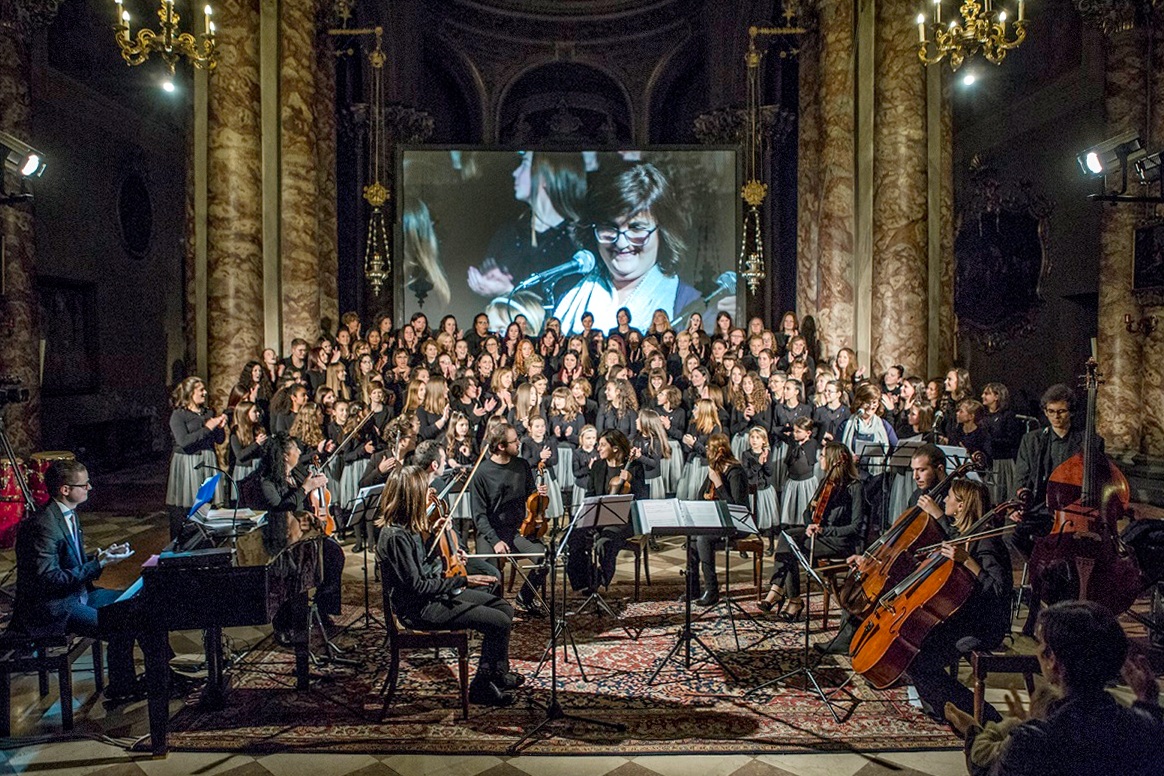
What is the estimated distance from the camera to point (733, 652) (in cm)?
673

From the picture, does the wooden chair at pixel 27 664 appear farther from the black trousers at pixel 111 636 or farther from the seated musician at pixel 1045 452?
the seated musician at pixel 1045 452

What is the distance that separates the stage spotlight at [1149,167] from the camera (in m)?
8.95

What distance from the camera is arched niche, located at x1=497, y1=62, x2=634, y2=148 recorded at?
25.9 metres

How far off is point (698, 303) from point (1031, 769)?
49.9ft

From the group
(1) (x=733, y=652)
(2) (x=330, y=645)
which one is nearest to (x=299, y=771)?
(2) (x=330, y=645)

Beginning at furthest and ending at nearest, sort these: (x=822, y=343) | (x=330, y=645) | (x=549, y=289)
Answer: (x=549, y=289)
(x=822, y=343)
(x=330, y=645)

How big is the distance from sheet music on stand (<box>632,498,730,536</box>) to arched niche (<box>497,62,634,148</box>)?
20.9 meters

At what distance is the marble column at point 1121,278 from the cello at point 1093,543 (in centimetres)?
723

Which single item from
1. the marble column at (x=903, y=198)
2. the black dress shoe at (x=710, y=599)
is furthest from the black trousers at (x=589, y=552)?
the marble column at (x=903, y=198)

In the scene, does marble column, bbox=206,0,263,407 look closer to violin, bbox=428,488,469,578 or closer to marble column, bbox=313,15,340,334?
marble column, bbox=313,15,340,334

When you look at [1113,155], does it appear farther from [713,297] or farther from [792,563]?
[713,297]

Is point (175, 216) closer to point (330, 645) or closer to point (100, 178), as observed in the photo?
point (100, 178)

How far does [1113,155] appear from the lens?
945 cm

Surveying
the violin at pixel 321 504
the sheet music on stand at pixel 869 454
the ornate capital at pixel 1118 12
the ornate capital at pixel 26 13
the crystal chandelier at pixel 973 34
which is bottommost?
the violin at pixel 321 504
